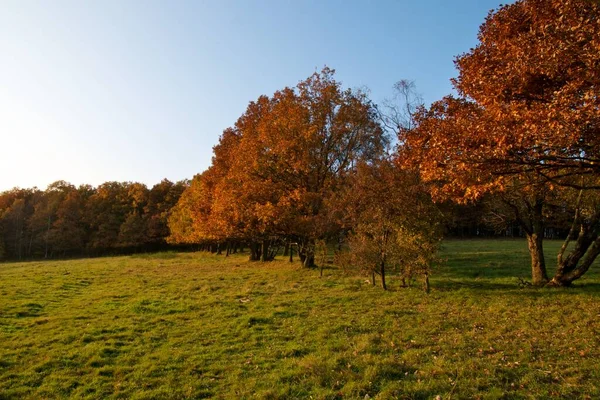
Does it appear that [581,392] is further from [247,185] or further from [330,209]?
[247,185]

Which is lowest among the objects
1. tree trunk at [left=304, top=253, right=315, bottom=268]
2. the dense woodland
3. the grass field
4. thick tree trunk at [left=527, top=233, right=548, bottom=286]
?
the grass field

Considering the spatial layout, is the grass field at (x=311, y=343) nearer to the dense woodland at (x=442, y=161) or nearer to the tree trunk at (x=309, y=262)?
the dense woodland at (x=442, y=161)

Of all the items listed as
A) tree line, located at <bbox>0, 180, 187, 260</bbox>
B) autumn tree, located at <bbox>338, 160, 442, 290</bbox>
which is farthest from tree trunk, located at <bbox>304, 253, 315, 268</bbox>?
tree line, located at <bbox>0, 180, 187, 260</bbox>

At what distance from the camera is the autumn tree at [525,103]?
7473 millimetres

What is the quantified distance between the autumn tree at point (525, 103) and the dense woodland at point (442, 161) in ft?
0.12

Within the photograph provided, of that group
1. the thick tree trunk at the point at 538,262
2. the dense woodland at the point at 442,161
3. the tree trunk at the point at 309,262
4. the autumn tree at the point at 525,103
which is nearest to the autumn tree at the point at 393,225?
the dense woodland at the point at 442,161

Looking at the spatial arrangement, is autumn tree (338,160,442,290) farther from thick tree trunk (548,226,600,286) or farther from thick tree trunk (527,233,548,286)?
thick tree trunk (548,226,600,286)

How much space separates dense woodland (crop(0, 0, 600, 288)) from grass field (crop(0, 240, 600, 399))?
2.78 m

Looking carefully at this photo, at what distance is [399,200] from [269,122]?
12.0 m

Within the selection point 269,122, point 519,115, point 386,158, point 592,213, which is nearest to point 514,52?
point 519,115

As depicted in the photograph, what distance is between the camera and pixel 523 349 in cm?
870

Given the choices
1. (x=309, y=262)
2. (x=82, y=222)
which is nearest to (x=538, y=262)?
(x=309, y=262)

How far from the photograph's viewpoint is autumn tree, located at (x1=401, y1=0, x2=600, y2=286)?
7.47 metres

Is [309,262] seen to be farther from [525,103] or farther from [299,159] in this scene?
[525,103]
